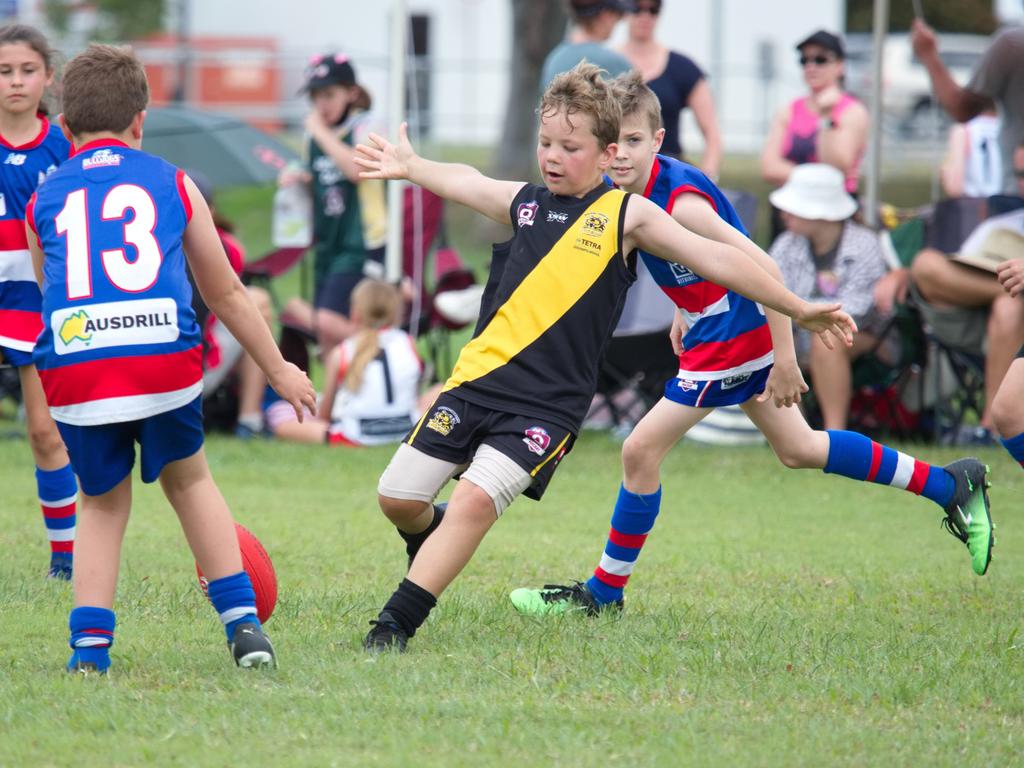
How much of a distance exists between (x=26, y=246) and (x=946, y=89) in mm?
5300

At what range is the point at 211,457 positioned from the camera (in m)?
8.95

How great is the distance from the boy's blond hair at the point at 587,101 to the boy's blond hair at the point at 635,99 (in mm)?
178

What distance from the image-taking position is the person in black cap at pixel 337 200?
10102 mm

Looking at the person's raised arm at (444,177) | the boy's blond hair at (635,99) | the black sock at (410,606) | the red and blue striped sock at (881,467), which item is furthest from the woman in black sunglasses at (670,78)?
the black sock at (410,606)

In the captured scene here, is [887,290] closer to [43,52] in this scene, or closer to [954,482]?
[954,482]

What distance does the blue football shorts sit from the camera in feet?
13.3

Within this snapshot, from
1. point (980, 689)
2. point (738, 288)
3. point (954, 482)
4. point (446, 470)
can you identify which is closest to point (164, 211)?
point (446, 470)

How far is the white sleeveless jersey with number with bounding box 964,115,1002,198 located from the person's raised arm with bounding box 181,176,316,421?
23.4 ft

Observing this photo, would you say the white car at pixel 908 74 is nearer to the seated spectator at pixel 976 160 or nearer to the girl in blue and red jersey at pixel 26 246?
the seated spectator at pixel 976 160

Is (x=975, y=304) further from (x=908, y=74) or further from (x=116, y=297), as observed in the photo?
(x=908, y=74)

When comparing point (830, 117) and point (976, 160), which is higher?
point (830, 117)

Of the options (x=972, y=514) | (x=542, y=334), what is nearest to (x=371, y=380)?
(x=972, y=514)

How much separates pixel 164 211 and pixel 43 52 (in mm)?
1883

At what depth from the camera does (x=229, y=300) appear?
4227mm
